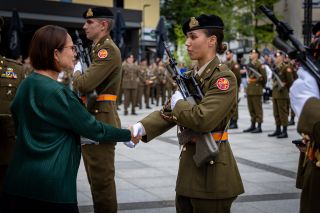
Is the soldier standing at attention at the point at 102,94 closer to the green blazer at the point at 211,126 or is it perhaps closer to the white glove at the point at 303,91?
the green blazer at the point at 211,126

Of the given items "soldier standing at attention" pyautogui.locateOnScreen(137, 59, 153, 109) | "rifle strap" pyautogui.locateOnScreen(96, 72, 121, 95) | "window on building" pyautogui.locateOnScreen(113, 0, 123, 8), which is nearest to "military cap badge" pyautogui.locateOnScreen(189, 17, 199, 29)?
"rifle strap" pyautogui.locateOnScreen(96, 72, 121, 95)

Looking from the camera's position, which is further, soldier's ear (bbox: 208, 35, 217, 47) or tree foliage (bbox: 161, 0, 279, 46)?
tree foliage (bbox: 161, 0, 279, 46)

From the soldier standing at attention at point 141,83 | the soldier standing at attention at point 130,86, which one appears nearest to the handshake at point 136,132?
the soldier standing at attention at point 130,86

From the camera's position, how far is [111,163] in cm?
554

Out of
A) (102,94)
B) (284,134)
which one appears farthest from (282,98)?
(102,94)

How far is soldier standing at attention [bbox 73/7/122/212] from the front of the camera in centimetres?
536

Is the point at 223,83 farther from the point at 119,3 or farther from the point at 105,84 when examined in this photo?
the point at 119,3

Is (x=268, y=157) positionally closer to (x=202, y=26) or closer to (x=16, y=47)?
(x=202, y=26)

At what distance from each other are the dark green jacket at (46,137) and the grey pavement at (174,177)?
2872 millimetres

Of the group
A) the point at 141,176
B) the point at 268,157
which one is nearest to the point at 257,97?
the point at 268,157

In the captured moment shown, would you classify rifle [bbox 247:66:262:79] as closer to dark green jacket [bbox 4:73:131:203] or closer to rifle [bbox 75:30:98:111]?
rifle [bbox 75:30:98:111]

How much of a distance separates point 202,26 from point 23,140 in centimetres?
147

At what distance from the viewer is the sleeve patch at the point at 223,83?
3.89 m

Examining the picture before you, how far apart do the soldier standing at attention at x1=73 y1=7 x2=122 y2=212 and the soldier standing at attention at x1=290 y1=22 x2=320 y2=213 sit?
2.26 metres
